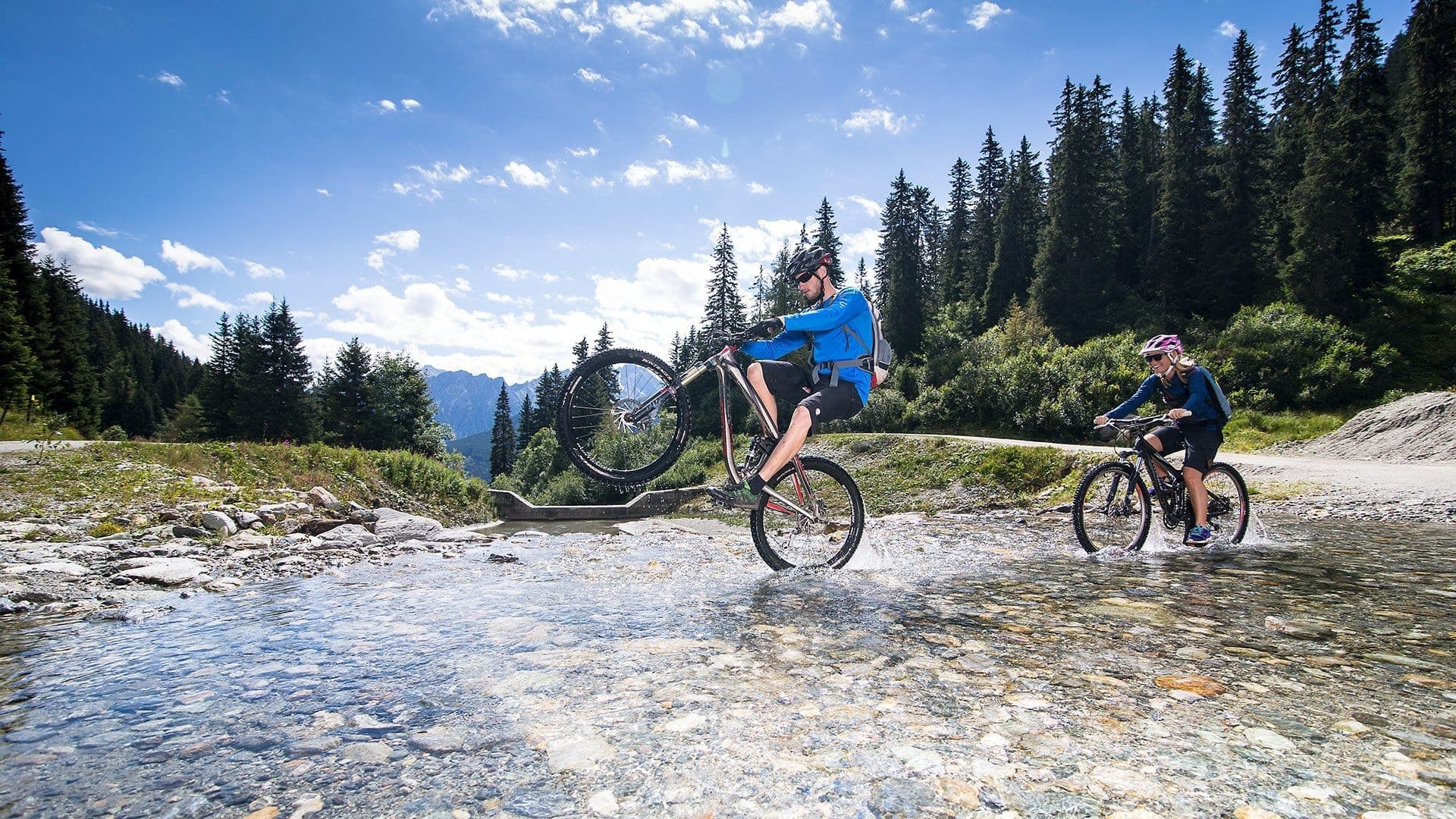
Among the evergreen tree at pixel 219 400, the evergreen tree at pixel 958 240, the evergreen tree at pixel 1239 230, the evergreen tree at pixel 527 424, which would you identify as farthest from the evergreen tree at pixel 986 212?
the evergreen tree at pixel 219 400

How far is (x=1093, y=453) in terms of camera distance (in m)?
18.5

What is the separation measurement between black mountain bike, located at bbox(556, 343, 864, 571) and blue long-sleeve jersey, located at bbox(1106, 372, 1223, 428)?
472 cm

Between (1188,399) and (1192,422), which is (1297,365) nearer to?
(1192,422)

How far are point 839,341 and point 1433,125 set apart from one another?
240ft

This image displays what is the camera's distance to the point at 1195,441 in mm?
9016

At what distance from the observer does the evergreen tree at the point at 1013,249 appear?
69938mm

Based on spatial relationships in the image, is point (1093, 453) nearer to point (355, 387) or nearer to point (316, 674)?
point (316, 674)

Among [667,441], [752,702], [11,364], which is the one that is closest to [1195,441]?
[667,441]

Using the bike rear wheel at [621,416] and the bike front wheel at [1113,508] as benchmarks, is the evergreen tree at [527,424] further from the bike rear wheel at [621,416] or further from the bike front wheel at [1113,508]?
the bike front wheel at [1113,508]

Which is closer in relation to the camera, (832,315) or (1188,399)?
(832,315)

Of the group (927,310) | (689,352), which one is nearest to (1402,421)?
(927,310)

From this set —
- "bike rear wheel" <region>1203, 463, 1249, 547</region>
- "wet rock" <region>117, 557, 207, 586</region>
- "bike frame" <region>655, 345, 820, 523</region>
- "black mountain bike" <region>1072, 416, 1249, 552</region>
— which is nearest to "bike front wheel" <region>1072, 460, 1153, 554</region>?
"black mountain bike" <region>1072, 416, 1249, 552</region>

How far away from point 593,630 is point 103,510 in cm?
1110

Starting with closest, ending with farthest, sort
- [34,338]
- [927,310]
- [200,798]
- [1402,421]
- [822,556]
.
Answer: [200,798] → [822,556] → [1402,421] → [34,338] → [927,310]
